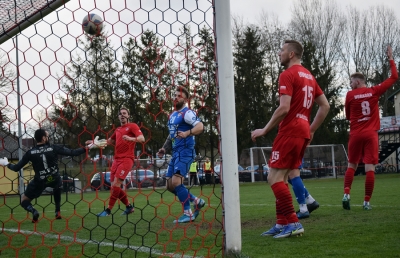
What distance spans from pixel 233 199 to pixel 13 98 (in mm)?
1775

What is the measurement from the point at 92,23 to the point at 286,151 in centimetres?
214

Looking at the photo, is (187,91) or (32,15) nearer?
(32,15)

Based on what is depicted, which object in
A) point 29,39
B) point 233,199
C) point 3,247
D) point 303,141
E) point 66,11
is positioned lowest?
point 3,247

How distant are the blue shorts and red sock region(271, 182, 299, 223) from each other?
66.9 inches

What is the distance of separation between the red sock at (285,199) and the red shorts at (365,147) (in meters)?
2.87

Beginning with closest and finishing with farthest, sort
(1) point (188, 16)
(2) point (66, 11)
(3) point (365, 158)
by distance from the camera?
(2) point (66, 11) < (1) point (188, 16) < (3) point (365, 158)

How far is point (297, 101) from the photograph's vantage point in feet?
16.1

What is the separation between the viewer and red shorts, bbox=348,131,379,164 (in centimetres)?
731

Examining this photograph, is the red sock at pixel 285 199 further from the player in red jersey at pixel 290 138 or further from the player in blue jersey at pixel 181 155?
the player in blue jersey at pixel 181 155

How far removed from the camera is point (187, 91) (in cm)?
520

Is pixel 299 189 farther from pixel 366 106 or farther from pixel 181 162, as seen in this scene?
pixel 366 106

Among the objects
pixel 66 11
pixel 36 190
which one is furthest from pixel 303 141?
pixel 36 190

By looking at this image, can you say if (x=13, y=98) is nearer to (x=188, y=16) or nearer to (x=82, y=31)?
(x=82, y=31)

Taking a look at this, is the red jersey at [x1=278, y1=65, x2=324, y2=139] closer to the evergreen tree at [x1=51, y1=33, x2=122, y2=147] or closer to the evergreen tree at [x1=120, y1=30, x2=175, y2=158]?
the evergreen tree at [x1=120, y1=30, x2=175, y2=158]
